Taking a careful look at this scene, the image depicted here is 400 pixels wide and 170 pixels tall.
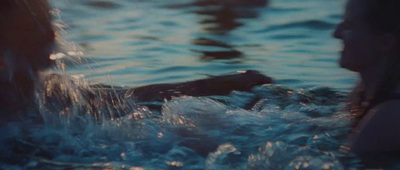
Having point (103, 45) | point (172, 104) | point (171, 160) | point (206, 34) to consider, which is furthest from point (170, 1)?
point (171, 160)

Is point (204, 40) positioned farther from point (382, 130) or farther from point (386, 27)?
point (382, 130)

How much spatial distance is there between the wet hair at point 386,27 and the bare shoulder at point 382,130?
0.33ft

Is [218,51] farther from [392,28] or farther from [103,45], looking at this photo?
[392,28]

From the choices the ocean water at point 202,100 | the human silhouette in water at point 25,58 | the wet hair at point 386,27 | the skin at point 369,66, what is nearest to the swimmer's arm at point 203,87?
→ the ocean water at point 202,100

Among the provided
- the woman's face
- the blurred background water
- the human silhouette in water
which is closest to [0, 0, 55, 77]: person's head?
the human silhouette in water

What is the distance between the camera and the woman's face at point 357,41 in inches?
157

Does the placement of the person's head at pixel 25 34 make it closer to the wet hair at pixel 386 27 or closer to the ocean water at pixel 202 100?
the ocean water at pixel 202 100

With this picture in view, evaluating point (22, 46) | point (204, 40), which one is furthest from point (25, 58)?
point (204, 40)

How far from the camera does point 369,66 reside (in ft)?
13.4

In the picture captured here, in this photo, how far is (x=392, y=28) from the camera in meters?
3.90

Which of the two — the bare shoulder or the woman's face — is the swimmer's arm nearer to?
the woman's face

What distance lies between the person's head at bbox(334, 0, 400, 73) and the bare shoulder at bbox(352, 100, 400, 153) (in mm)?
323

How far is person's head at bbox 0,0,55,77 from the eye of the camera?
3.41 meters

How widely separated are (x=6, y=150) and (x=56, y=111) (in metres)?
0.37
